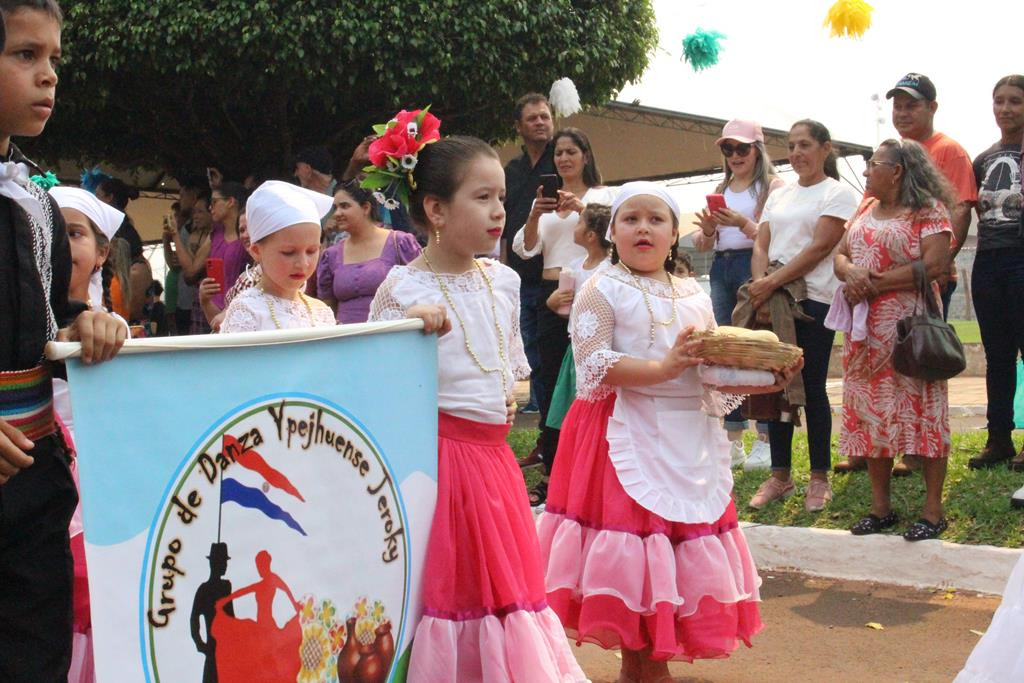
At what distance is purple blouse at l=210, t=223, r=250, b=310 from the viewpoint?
7.58 meters

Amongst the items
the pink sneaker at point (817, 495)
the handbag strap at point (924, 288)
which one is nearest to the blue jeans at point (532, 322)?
the pink sneaker at point (817, 495)

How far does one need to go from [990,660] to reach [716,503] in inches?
52.5

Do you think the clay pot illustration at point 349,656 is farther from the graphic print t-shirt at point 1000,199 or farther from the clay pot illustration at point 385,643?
the graphic print t-shirt at point 1000,199

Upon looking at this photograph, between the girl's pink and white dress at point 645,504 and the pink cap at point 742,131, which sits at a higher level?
the pink cap at point 742,131

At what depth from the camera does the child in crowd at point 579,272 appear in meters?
6.43

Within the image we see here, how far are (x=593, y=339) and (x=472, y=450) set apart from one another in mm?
948

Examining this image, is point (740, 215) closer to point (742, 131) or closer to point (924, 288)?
point (742, 131)

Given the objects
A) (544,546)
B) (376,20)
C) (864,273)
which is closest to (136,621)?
(544,546)

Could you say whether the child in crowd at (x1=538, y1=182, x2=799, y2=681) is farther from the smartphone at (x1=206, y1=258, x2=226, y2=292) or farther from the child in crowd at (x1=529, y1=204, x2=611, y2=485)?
the smartphone at (x1=206, y1=258, x2=226, y2=292)

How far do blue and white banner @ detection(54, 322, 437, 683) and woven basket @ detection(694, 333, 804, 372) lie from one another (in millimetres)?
1076

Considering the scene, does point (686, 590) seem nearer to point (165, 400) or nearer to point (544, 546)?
point (544, 546)

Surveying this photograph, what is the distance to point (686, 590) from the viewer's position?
4227 millimetres

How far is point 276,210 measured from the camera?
407 cm

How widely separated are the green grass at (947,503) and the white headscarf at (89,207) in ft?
12.6
